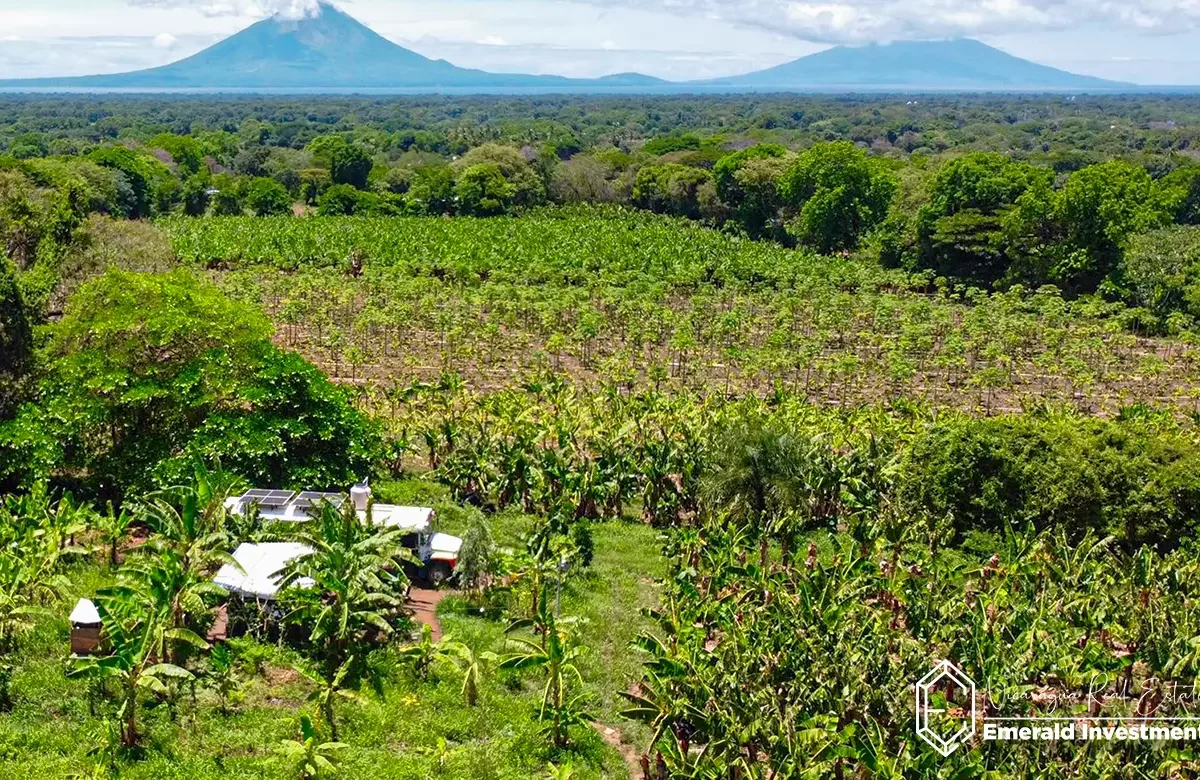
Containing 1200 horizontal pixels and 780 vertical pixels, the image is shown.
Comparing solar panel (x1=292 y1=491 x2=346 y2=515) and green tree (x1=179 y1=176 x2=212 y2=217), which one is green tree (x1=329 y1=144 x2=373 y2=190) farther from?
solar panel (x1=292 y1=491 x2=346 y2=515)

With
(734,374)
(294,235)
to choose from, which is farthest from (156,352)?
(294,235)

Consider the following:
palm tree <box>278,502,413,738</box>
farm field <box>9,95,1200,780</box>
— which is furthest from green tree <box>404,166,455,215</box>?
palm tree <box>278,502,413,738</box>

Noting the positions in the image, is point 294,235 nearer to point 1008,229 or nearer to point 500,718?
point 1008,229

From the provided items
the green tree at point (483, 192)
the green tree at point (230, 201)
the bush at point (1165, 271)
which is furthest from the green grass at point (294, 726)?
the green tree at point (230, 201)

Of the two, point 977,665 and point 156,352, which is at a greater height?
point 156,352

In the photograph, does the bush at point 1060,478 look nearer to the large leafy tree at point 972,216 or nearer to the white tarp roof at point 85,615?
the white tarp roof at point 85,615

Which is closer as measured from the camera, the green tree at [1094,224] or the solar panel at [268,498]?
the solar panel at [268,498]
